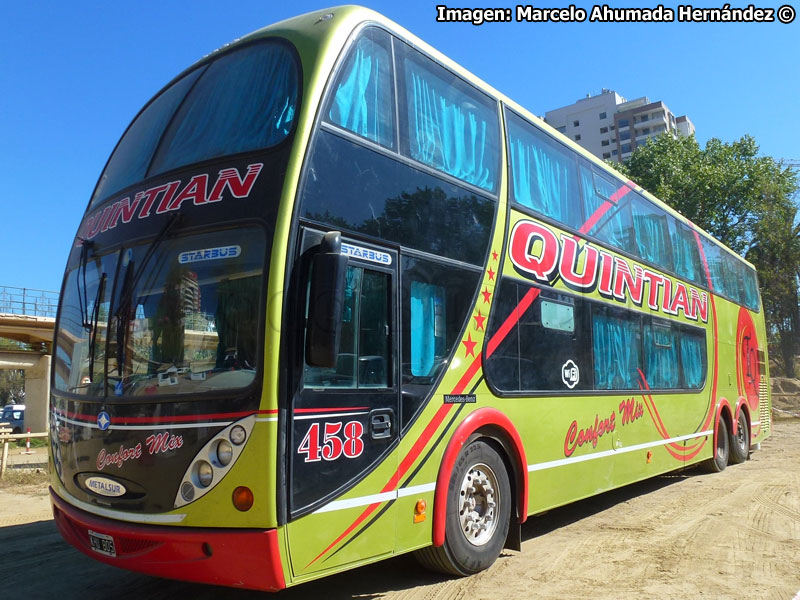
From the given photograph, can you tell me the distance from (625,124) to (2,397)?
91261 mm

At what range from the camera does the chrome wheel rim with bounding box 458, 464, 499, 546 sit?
5.48 meters

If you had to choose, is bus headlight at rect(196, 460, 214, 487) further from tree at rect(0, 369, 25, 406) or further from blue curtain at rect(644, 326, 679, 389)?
tree at rect(0, 369, 25, 406)

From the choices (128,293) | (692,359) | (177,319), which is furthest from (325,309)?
(692,359)

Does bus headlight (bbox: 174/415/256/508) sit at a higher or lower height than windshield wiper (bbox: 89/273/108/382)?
lower

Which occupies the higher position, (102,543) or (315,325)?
(315,325)

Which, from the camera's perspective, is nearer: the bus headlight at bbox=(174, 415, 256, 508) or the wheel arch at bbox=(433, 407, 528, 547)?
the bus headlight at bbox=(174, 415, 256, 508)

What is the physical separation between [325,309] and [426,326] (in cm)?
146

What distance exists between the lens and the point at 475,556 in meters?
5.45

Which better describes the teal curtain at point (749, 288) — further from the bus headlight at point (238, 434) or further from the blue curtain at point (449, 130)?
the bus headlight at point (238, 434)

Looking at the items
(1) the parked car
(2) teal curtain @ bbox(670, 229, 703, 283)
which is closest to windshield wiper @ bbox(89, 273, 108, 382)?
(2) teal curtain @ bbox(670, 229, 703, 283)

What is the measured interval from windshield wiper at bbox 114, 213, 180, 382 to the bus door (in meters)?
1.05

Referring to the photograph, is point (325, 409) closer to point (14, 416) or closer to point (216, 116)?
point (216, 116)

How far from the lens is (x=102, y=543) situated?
4312 millimetres

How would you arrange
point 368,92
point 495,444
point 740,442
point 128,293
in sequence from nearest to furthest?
point 128,293, point 368,92, point 495,444, point 740,442
